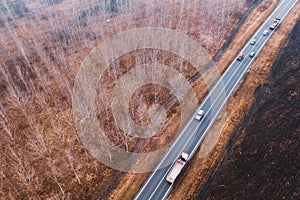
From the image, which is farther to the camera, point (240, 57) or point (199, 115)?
point (240, 57)

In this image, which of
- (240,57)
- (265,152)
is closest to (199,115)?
(265,152)

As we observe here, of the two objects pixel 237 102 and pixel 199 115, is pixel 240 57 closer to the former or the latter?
pixel 237 102

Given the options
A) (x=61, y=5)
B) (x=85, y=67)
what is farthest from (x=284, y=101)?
(x=61, y=5)

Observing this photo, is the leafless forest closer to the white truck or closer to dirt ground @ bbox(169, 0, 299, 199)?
dirt ground @ bbox(169, 0, 299, 199)

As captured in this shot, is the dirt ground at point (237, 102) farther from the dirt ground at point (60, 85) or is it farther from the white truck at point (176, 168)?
the white truck at point (176, 168)

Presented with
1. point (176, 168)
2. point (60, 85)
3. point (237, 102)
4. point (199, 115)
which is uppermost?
point (60, 85)
